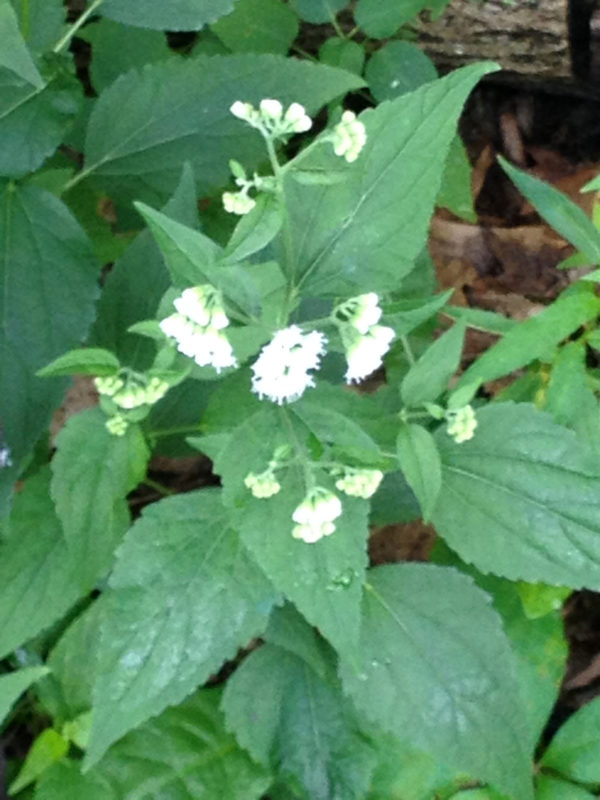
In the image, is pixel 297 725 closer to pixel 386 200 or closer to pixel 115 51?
pixel 386 200

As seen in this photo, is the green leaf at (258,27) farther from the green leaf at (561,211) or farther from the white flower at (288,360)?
the white flower at (288,360)

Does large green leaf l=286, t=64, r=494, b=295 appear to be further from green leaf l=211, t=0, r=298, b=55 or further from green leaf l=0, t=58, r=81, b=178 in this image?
green leaf l=211, t=0, r=298, b=55

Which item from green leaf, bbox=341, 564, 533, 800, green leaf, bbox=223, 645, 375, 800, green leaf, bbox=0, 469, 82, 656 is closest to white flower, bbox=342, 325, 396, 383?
green leaf, bbox=341, 564, 533, 800

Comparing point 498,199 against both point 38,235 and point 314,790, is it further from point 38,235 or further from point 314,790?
point 314,790

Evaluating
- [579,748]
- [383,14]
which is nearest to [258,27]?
[383,14]

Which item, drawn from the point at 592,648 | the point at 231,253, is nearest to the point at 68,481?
the point at 231,253
